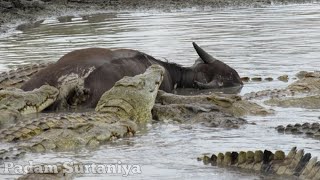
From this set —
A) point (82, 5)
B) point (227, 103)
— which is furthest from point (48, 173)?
point (82, 5)

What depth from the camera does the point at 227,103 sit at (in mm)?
8172

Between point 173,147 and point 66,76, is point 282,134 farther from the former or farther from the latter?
point 66,76

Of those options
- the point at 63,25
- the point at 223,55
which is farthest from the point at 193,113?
the point at 63,25

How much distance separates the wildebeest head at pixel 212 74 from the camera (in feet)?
34.3

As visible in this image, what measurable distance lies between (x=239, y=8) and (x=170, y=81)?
50.0 feet

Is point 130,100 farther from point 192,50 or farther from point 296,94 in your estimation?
point 192,50

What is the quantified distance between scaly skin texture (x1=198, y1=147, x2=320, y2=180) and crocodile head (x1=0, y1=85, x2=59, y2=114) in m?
3.00

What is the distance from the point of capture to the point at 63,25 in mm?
20531

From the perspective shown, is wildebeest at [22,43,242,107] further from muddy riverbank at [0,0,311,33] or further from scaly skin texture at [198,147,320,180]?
muddy riverbank at [0,0,311,33]

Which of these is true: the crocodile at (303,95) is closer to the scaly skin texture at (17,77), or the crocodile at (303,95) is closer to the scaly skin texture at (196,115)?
the scaly skin texture at (196,115)

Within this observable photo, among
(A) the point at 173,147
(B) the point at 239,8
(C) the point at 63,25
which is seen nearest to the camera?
(A) the point at 173,147

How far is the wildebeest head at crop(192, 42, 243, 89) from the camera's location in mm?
10445

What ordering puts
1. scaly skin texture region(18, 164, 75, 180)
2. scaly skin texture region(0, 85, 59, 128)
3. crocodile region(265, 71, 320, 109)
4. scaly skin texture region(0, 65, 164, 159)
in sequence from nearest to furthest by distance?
scaly skin texture region(18, 164, 75, 180) → scaly skin texture region(0, 65, 164, 159) → scaly skin texture region(0, 85, 59, 128) → crocodile region(265, 71, 320, 109)

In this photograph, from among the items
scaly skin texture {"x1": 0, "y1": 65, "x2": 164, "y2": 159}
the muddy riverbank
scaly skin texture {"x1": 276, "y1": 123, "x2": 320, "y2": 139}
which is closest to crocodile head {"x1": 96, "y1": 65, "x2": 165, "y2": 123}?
scaly skin texture {"x1": 0, "y1": 65, "x2": 164, "y2": 159}
